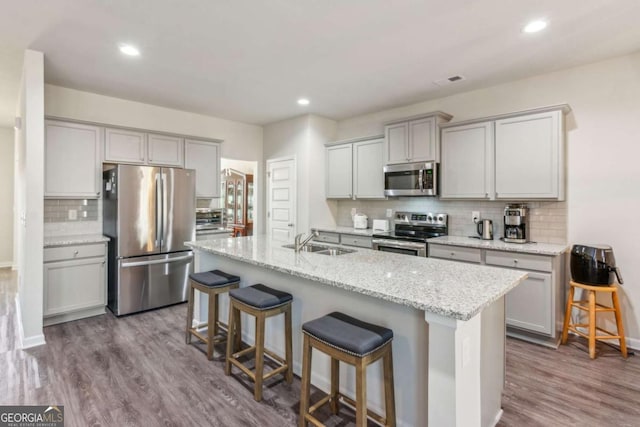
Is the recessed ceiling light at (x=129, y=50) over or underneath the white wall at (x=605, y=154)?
over

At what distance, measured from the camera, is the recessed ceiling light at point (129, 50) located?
114 inches

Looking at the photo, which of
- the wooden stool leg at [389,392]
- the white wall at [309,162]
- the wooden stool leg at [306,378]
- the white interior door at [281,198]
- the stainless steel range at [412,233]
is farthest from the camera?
the white interior door at [281,198]

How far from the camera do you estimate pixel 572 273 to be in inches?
122

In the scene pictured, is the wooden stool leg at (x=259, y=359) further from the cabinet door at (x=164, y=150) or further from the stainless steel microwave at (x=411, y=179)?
the cabinet door at (x=164, y=150)

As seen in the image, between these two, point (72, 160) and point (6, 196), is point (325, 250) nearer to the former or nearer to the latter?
point (72, 160)

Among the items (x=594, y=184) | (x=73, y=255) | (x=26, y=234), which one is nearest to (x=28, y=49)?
(x=26, y=234)

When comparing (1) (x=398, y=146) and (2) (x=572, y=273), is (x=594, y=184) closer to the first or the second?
(2) (x=572, y=273)

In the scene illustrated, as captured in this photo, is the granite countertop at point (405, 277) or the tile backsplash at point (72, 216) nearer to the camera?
the granite countertop at point (405, 277)

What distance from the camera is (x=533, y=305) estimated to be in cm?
309

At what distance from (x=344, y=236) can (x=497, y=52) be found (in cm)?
279

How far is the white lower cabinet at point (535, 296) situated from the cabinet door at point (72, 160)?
449 centimetres

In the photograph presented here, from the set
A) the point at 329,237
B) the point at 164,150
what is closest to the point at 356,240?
the point at 329,237

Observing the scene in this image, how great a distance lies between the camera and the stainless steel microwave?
4047mm

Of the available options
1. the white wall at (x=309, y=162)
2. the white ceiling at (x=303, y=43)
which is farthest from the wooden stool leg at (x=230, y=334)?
the white wall at (x=309, y=162)
